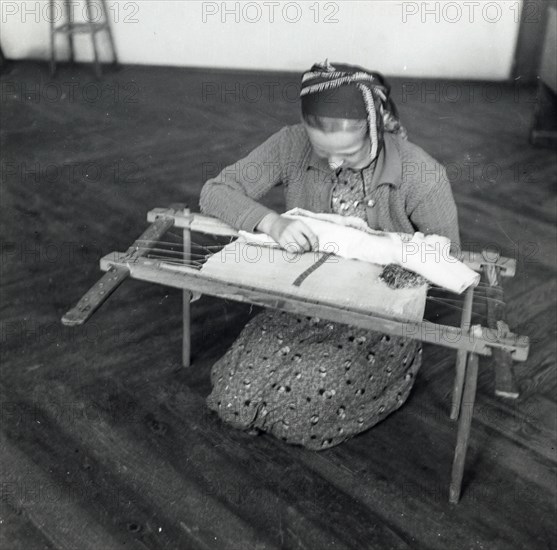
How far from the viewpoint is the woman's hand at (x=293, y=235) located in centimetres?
180

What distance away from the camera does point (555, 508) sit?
1.86 metres

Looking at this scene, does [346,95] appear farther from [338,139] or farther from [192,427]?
[192,427]

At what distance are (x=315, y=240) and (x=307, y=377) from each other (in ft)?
1.16

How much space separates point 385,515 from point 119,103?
4.02 m

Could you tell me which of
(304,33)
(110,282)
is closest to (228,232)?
(110,282)

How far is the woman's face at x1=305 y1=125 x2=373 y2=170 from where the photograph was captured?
170cm

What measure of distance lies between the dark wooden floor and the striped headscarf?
883 millimetres

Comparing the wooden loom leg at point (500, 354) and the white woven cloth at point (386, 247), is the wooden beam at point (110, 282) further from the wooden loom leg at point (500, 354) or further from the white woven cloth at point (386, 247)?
the wooden loom leg at point (500, 354)

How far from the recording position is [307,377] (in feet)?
6.15

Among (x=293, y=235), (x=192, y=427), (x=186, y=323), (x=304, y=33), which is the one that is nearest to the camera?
(x=293, y=235)

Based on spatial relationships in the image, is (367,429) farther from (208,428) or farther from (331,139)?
(331,139)

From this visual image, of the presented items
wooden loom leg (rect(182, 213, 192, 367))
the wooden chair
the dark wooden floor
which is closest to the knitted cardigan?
wooden loom leg (rect(182, 213, 192, 367))

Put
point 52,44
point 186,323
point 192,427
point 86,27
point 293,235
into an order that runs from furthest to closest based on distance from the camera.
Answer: point 86,27
point 52,44
point 186,323
point 192,427
point 293,235

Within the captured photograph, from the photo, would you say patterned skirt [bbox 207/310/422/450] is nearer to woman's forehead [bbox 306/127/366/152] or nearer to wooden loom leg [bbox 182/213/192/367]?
wooden loom leg [bbox 182/213/192/367]
